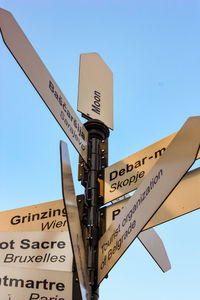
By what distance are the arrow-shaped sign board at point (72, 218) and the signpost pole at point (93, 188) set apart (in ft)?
0.46

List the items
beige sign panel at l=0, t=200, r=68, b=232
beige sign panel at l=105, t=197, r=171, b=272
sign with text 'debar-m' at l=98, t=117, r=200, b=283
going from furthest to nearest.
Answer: beige sign panel at l=105, t=197, r=171, b=272
beige sign panel at l=0, t=200, r=68, b=232
sign with text 'debar-m' at l=98, t=117, r=200, b=283

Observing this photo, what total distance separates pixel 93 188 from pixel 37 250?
0.53 metres

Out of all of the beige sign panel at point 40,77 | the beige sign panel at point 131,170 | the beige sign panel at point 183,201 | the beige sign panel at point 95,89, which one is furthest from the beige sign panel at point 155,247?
the beige sign panel at point 95,89

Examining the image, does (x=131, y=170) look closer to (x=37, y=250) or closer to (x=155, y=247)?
(x=155, y=247)

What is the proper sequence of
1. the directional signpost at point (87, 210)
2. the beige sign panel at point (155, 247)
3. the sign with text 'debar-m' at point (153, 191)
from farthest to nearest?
the beige sign panel at point (155, 247) < the directional signpost at point (87, 210) < the sign with text 'debar-m' at point (153, 191)

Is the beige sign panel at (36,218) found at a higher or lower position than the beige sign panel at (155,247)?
higher

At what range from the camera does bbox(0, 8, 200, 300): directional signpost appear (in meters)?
1.60

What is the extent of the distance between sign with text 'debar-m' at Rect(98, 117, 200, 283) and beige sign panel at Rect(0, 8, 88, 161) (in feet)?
2.51

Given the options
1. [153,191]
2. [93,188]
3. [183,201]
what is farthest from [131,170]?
[153,191]

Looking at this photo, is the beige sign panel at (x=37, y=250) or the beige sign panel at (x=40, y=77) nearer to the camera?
the beige sign panel at (x=40, y=77)

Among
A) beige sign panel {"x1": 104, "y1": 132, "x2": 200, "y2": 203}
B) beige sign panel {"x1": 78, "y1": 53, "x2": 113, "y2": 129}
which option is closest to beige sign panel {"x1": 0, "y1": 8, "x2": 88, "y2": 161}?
beige sign panel {"x1": 104, "y1": 132, "x2": 200, "y2": 203}

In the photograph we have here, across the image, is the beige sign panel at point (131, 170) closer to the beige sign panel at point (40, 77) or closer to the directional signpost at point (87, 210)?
the directional signpost at point (87, 210)

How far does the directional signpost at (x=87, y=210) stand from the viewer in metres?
1.60

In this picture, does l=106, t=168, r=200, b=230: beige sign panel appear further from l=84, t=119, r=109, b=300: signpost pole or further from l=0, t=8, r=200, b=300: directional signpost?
l=84, t=119, r=109, b=300: signpost pole
